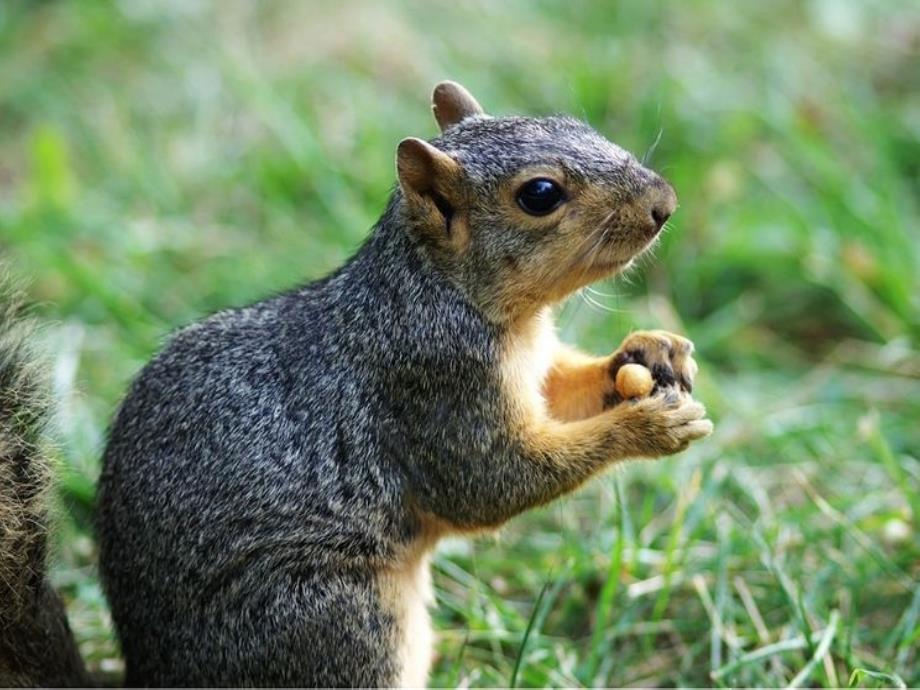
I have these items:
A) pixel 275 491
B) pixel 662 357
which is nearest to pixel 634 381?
pixel 662 357

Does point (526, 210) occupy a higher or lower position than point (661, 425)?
higher

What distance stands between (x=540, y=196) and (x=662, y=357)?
0.52m

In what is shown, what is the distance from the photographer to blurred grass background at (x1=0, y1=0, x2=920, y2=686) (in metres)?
3.43

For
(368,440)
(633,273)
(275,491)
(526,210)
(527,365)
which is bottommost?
(275,491)

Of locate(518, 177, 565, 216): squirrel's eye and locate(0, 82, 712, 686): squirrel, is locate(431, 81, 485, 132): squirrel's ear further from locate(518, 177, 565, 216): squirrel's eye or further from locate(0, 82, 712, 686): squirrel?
locate(518, 177, 565, 216): squirrel's eye

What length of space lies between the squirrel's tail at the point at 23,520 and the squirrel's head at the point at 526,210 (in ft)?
2.87

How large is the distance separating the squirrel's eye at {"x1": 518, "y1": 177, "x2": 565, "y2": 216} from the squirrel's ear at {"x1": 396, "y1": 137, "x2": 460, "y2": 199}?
0.15 metres

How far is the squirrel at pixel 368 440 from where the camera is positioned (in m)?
2.84

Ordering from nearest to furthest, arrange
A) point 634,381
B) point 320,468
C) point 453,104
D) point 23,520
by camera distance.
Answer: point 23,520, point 320,468, point 634,381, point 453,104

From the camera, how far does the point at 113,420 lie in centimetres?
317

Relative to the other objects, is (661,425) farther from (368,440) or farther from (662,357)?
(368,440)

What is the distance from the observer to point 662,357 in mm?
3123

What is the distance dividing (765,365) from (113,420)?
2.39m

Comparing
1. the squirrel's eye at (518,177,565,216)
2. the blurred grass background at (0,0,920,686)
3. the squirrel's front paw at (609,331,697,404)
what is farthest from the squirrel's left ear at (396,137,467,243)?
the squirrel's front paw at (609,331,697,404)
